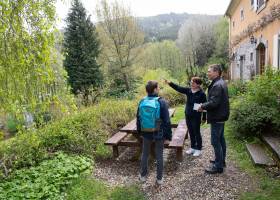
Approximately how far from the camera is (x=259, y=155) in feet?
15.1

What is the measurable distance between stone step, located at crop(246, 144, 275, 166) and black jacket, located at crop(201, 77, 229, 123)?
1.21 m

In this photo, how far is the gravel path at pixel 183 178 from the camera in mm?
3605

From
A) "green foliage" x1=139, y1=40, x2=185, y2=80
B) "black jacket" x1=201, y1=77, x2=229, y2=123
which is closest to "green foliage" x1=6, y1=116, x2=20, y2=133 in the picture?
"black jacket" x1=201, y1=77, x2=229, y2=123

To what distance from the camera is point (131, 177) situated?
170 inches

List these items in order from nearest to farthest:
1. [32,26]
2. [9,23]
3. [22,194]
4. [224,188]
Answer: [9,23], [32,26], [22,194], [224,188]

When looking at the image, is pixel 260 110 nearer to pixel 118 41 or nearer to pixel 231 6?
pixel 231 6

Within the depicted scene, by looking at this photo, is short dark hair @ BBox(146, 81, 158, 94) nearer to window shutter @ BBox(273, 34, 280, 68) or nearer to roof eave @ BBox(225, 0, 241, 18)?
window shutter @ BBox(273, 34, 280, 68)

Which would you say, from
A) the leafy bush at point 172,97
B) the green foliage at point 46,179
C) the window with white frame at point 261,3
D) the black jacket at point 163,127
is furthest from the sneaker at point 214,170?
the window with white frame at point 261,3

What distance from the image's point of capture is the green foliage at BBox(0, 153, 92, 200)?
3.43m

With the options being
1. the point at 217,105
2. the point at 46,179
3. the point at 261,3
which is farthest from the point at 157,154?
the point at 261,3

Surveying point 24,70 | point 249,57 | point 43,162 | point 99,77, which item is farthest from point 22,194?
point 99,77

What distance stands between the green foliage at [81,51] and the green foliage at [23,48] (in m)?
15.2

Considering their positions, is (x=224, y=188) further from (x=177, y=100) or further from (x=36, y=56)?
(x=177, y=100)

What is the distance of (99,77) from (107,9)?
5540 mm
